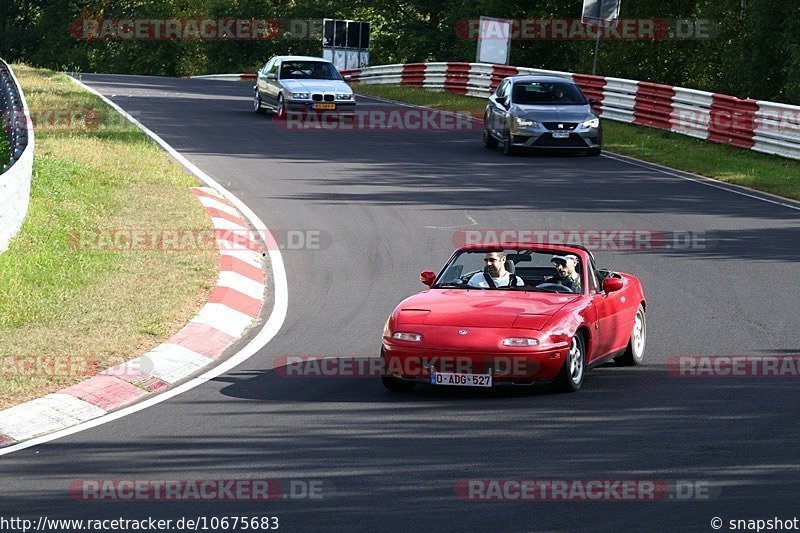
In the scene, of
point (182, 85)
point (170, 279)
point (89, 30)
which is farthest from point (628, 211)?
point (89, 30)

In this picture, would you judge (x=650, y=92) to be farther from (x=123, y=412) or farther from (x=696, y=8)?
(x=123, y=412)

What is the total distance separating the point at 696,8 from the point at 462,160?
24721 millimetres

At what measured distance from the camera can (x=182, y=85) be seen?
4700cm

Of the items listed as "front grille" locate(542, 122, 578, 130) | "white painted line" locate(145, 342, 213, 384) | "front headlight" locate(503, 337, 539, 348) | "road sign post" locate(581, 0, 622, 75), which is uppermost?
"road sign post" locate(581, 0, 622, 75)

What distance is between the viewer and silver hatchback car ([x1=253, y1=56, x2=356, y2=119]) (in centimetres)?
3316

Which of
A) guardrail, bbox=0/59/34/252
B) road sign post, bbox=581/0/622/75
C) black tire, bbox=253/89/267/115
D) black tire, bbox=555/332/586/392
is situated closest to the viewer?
black tire, bbox=555/332/586/392

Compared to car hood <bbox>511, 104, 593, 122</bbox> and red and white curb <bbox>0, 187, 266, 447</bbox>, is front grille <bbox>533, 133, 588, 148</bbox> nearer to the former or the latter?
car hood <bbox>511, 104, 593, 122</bbox>

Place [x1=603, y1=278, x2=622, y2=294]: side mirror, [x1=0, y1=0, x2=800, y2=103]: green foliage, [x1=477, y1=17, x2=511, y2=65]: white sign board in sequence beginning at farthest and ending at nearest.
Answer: [x1=477, y1=17, x2=511, y2=65]: white sign board → [x1=0, y1=0, x2=800, y2=103]: green foliage → [x1=603, y1=278, x2=622, y2=294]: side mirror

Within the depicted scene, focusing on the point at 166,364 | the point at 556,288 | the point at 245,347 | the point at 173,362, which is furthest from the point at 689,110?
the point at 166,364

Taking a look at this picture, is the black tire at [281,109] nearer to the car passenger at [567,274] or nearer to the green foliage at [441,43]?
the green foliage at [441,43]

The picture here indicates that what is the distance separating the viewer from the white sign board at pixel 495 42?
147 feet

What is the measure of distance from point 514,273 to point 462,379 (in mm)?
1831

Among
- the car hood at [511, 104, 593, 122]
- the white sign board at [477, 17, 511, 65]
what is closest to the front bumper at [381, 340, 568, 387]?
the car hood at [511, 104, 593, 122]

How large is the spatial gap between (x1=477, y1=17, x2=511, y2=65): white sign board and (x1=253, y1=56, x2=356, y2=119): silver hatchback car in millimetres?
11184
